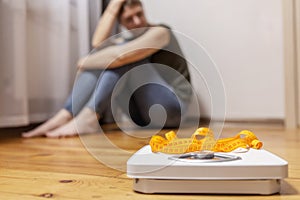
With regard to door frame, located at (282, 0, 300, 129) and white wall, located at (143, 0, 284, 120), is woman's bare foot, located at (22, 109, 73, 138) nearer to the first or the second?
white wall, located at (143, 0, 284, 120)

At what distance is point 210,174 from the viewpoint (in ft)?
1.52

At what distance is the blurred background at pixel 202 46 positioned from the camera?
1356mm

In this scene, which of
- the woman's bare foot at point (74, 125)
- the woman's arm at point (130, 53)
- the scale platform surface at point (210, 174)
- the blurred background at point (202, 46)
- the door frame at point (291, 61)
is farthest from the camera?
the door frame at point (291, 61)

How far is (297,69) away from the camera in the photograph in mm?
1573

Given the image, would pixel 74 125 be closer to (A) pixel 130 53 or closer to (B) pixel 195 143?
(A) pixel 130 53

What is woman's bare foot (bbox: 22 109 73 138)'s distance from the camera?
1377mm

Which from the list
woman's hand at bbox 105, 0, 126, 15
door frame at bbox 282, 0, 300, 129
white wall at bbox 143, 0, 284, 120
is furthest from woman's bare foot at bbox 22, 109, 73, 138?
door frame at bbox 282, 0, 300, 129

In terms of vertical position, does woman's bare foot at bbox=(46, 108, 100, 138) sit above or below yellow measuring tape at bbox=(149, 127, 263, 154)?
below

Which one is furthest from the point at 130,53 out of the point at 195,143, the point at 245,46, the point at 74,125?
the point at 195,143

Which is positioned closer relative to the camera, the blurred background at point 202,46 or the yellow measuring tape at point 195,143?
the yellow measuring tape at point 195,143

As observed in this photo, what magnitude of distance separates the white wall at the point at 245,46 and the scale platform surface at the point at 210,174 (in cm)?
119

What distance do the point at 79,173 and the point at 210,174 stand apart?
281 millimetres

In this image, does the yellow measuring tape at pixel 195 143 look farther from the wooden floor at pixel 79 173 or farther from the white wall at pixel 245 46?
the white wall at pixel 245 46

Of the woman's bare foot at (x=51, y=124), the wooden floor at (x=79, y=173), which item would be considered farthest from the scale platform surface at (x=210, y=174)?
the woman's bare foot at (x=51, y=124)
